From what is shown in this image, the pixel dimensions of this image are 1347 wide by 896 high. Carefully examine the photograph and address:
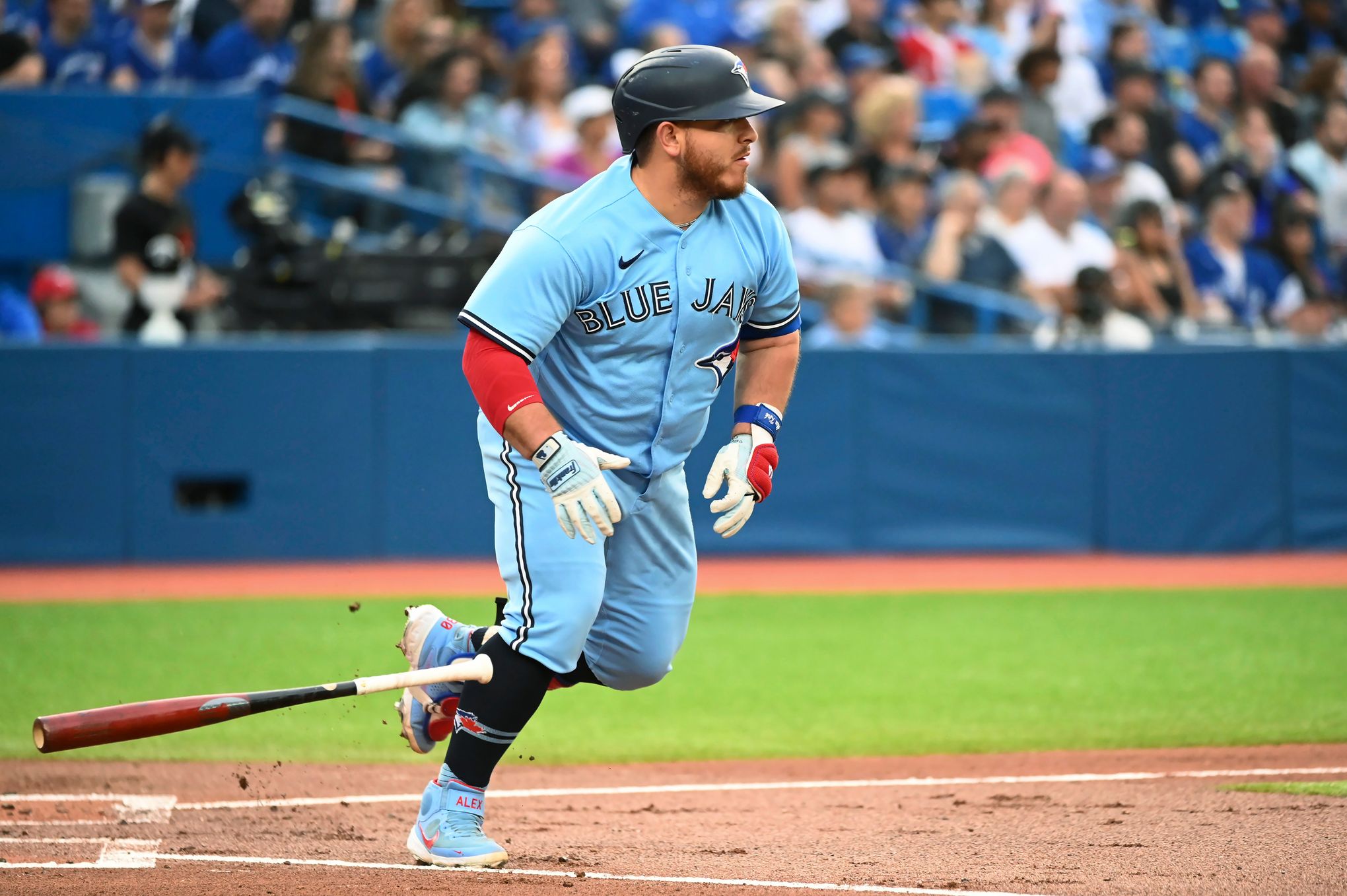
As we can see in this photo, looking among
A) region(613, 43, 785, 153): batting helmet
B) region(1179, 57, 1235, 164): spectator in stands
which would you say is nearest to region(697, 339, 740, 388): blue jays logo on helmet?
region(613, 43, 785, 153): batting helmet

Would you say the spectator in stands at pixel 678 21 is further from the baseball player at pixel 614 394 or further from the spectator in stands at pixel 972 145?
the baseball player at pixel 614 394

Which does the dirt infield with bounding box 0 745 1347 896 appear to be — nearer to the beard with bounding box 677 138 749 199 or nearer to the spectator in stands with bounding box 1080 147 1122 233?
the beard with bounding box 677 138 749 199

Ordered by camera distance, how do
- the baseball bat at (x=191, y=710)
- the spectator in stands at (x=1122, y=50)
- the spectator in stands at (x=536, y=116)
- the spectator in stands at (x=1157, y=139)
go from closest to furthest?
the baseball bat at (x=191, y=710), the spectator in stands at (x=536, y=116), the spectator in stands at (x=1157, y=139), the spectator in stands at (x=1122, y=50)

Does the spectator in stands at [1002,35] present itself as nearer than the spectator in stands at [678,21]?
No

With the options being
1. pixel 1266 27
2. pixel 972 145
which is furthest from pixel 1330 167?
pixel 972 145

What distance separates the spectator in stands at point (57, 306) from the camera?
1101 cm

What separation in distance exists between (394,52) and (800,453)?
15.3ft

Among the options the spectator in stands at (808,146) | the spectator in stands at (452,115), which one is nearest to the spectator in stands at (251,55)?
the spectator in stands at (452,115)

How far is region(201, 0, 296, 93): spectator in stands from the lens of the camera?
41.6 ft

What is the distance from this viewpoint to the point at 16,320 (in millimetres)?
11172

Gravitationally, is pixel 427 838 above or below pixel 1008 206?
above

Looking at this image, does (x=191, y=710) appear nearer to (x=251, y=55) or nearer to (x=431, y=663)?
(x=431, y=663)

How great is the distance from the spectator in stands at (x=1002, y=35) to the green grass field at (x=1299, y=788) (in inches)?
402

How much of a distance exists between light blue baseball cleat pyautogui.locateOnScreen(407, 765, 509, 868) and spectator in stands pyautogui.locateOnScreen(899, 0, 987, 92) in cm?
1130
